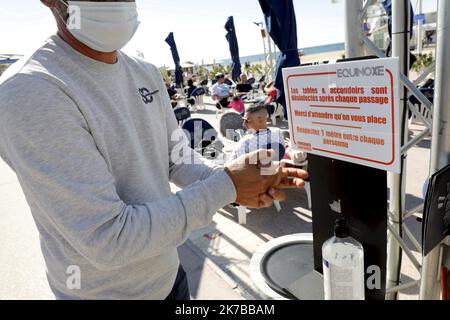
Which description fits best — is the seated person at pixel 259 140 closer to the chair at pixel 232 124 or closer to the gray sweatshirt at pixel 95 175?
the chair at pixel 232 124

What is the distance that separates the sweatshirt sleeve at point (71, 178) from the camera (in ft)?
2.59

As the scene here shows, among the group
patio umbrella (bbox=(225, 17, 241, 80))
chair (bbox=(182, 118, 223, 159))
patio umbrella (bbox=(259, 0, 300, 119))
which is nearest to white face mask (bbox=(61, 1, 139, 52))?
patio umbrella (bbox=(259, 0, 300, 119))

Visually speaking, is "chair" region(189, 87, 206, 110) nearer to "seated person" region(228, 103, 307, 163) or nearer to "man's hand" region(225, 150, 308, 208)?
"seated person" region(228, 103, 307, 163)

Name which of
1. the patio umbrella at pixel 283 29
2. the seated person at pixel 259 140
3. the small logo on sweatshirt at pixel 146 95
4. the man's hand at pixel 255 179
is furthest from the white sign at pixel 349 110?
the patio umbrella at pixel 283 29

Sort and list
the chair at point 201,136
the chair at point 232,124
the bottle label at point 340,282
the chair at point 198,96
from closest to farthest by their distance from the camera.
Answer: the bottle label at point 340,282 → the chair at point 201,136 → the chair at point 232,124 → the chair at point 198,96

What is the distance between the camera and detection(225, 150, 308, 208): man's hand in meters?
0.97

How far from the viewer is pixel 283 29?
4770 millimetres

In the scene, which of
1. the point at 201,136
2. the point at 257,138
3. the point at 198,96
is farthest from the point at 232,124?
the point at 198,96

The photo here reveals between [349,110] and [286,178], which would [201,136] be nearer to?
[286,178]

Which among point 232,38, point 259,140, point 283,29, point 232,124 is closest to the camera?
point 259,140

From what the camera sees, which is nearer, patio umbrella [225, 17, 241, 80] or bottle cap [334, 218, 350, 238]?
bottle cap [334, 218, 350, 238]

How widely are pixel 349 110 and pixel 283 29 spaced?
4.23 metres

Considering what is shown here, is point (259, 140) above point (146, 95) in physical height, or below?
below

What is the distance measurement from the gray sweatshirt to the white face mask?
0.21 feet
